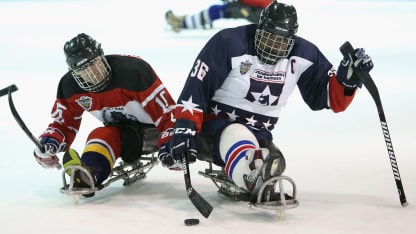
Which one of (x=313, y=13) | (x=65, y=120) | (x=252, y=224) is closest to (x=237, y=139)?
(x=252, y=224)

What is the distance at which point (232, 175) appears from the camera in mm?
2953

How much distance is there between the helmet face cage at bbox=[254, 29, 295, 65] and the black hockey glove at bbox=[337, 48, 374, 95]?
0.23 metres

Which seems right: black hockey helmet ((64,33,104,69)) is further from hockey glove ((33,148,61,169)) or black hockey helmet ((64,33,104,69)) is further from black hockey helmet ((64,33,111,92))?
hockey glove ((33,148,61,169))

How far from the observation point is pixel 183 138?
3.05m

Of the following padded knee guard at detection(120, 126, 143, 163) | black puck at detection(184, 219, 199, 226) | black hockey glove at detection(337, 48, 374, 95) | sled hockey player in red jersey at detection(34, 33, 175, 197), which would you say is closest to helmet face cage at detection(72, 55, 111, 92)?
sled hockey player in red jersey at detection(34, 33, 175, 197)

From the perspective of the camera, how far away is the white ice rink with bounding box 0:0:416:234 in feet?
9.43

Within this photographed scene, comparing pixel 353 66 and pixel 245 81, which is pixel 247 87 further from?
pixel 353 66

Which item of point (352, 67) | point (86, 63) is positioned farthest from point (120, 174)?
point (352, 67)

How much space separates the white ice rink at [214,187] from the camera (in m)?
2.88

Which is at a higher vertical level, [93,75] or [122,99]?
[93,75]

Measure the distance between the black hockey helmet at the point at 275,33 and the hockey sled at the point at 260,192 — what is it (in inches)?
20.7

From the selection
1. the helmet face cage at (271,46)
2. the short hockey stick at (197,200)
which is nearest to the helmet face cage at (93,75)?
the short hockey stick at (197,200)

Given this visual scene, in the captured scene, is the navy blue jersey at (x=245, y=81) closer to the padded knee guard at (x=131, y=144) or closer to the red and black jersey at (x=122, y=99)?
the red and black jersey at (x=122, y=99)

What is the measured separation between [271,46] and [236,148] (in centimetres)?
45
